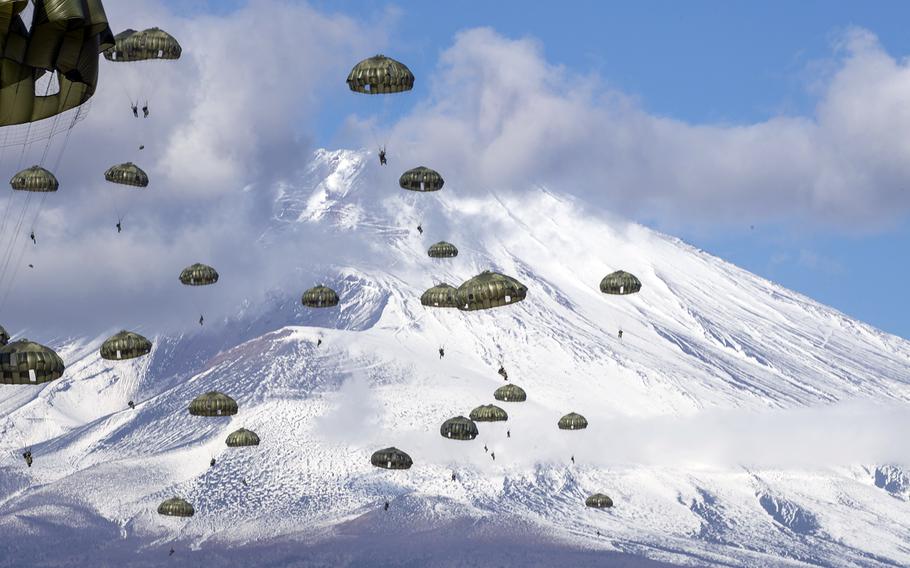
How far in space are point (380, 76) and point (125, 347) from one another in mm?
24886

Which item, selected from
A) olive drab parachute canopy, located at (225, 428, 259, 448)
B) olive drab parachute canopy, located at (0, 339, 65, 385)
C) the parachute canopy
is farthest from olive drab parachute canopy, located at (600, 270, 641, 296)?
olive drab parachute canopy, located at (0, 339, 65, 385)

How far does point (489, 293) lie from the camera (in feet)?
280

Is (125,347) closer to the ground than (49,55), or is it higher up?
higher up

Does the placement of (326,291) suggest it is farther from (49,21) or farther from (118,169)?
(49,21)

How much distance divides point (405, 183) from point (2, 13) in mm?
68102

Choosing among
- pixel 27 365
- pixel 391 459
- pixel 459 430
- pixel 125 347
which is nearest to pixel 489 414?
pixel 459 430

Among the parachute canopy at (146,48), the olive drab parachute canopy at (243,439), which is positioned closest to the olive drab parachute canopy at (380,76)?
the parachute canopy at (146,48)

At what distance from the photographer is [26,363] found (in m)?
67.1

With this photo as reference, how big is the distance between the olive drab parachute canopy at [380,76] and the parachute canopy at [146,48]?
10051mm

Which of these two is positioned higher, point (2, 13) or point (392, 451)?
point (392, 451)

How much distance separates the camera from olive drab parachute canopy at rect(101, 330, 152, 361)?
95.0 metres

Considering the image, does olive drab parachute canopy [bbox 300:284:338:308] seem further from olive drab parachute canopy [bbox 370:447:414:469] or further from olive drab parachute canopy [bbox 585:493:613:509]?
olive drab parachute canopy [bbox 585:493:613:509]

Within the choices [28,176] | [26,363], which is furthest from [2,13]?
[28,176]

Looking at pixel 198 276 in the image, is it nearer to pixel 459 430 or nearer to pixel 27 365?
pixel 459 430
